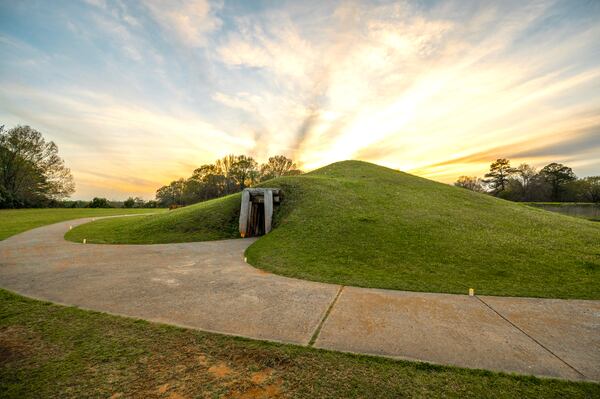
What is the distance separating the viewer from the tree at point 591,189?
4729 centimetres

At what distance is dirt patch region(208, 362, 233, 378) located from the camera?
8.86 feet

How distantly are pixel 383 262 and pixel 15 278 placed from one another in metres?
9.47

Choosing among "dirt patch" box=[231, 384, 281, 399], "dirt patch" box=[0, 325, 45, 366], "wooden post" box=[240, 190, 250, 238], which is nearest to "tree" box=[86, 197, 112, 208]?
"wooden post" box=[240, 190, 250, 238]

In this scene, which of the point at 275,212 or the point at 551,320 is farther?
the point at 275,212

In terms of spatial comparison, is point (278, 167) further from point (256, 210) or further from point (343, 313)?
point (343, 313)

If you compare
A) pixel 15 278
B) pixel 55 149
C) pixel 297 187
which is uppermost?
pixel 55 149

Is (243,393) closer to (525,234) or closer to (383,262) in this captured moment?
(383,262)

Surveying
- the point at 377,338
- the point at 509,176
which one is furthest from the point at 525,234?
the point at 509,176

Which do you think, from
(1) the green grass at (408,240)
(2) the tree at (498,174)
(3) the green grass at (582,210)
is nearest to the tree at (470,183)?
(2) the tree at (498,174)

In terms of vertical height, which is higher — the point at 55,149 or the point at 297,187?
the point at 55,149

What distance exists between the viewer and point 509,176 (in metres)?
62.0

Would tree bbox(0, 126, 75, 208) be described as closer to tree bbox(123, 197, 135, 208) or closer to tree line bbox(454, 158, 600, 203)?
tree bbox(123, 197, 135, 208)

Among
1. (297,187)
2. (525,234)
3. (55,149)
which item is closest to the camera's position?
(525,234)

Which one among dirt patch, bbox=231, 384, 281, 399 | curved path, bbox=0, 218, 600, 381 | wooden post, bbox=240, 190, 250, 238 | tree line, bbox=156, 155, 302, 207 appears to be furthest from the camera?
tree line, bbox=156, 155, 302, 207
